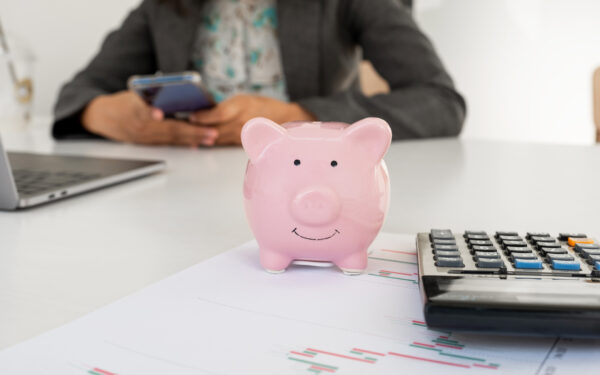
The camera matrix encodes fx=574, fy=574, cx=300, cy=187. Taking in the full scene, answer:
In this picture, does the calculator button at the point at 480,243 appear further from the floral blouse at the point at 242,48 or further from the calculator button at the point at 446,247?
the floral blouse at the point at 242,48

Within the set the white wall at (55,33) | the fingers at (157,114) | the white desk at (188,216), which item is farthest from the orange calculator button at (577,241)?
the white wall at (55,33)

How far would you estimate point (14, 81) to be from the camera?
1128mm

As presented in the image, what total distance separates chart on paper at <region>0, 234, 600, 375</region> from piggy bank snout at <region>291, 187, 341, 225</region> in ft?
0.13

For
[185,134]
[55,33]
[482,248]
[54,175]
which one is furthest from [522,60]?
[482,248]

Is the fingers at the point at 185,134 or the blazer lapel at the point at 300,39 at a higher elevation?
the blazer lapel at the point at 300,39

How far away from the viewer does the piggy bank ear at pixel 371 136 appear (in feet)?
1.09

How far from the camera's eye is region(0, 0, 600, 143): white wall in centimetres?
244

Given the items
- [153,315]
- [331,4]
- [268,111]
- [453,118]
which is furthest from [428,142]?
[153,315]

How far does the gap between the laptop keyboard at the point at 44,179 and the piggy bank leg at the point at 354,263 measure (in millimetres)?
343

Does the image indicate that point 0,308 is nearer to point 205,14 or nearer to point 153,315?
point 153,315

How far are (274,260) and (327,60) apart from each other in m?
0.91

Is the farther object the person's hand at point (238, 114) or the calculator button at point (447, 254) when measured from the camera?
the person's hand at point (238, 114)

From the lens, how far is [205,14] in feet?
4.20

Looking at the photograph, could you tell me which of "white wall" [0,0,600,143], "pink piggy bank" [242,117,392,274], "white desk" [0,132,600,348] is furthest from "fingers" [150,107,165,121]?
"white wall" [0,0,600,143]
